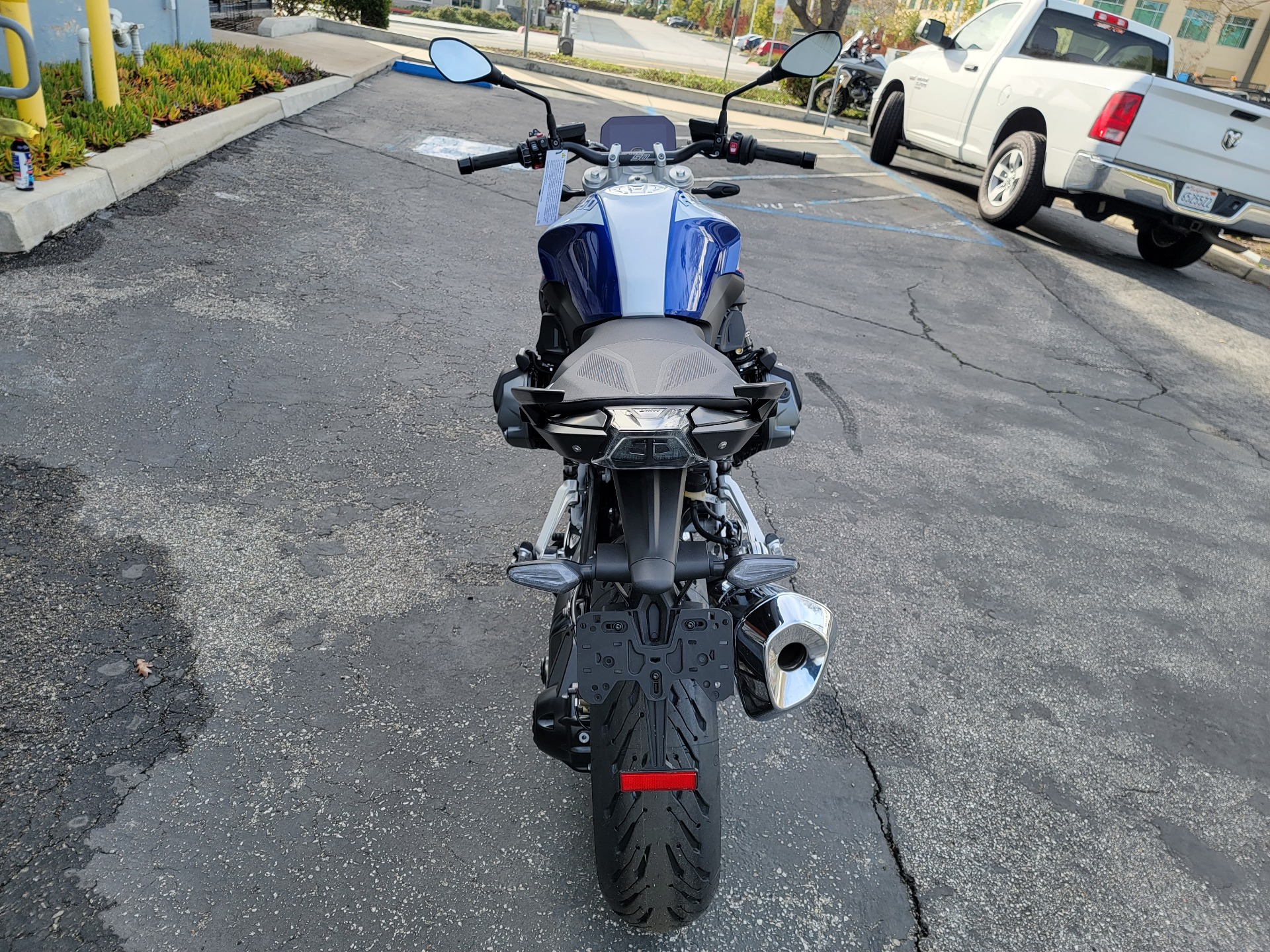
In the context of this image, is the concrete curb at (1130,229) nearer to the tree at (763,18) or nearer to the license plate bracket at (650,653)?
the license plate bracket at (650,653)

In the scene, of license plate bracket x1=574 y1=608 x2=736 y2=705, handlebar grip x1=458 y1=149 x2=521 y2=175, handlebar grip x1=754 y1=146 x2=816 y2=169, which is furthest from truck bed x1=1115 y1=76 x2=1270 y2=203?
license plate bracket x1=574 y1=608 x2=736 y2=705

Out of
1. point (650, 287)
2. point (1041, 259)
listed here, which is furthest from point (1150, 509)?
point (1041, 259)

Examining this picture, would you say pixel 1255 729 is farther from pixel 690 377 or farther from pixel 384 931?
pixel 384 931

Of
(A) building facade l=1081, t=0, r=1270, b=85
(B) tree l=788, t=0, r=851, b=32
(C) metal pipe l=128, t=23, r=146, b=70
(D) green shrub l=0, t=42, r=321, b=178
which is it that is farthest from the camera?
(A) building facade l=1081, t=0, r=1270, b=85

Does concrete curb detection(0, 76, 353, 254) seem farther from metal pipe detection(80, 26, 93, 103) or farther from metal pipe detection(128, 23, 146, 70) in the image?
metal pipe detection(128, 23, 146, 70)

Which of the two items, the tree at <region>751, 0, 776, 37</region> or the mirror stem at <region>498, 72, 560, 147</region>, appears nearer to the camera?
the mirror stem at <region>498, 72, 560, 147</region>

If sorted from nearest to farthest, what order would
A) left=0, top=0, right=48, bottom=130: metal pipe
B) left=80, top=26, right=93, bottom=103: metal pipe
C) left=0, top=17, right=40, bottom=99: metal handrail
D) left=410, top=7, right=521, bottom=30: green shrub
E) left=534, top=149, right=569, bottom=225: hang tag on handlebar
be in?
1. left=534, top=149, right=569, bottom=225: hang tag on handlebar
2. left=0, top=17, right=40, bottom=99: metal handrail
3. left=0, top=0, right=48, bottom=130: metal pipe
4. left=80, top=26, right=93, bottom=103: metal pipe
5. left=410, top=7, right=521, bottom=30: green shrub

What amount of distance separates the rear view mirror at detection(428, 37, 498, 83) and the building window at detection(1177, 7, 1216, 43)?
48925 mm

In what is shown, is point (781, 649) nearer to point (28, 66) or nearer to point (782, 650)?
point (782, 650)

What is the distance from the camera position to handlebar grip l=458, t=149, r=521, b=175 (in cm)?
327

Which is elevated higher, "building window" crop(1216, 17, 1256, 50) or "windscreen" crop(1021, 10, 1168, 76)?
"building window" crop(1216, 17, 1256, 50)

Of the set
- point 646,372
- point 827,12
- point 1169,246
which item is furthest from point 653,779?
point 827,12

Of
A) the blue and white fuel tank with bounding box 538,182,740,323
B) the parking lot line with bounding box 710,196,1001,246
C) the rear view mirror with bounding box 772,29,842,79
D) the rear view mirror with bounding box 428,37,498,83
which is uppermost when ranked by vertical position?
the rear view mirror with bounding box 772,29,842,79

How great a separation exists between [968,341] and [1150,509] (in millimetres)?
2387
